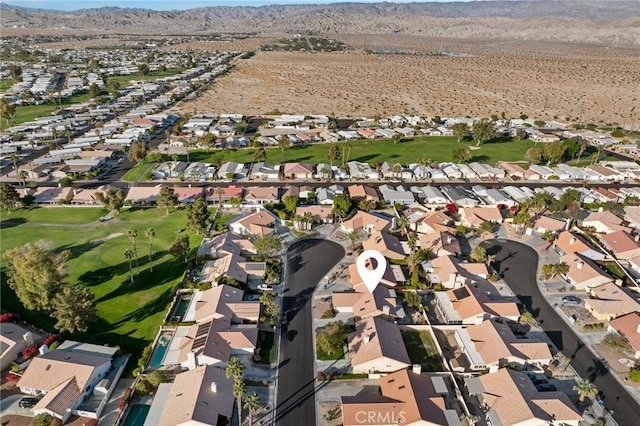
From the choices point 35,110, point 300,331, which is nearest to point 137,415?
point 300,331

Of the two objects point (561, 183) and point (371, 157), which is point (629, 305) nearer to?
point (561, 183)

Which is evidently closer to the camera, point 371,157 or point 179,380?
point 179,380

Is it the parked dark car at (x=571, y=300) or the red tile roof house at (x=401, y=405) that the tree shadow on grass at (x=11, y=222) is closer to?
A: the red tile roof house at (x=401, y=405)

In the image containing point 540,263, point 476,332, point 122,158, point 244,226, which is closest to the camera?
point 476,332

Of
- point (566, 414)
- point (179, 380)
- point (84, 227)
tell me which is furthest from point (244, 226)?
point (566, 414)

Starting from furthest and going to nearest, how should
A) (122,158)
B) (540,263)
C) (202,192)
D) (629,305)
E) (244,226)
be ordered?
(122,158) → (202,192) → (244,226) → (540,263) → (629,305)

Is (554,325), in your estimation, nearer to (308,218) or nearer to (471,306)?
(471,306)

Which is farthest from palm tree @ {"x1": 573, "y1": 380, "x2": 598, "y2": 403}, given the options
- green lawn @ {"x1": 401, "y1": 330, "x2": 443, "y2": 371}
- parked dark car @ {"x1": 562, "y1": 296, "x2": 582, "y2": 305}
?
parked dark car @ {"x1": 562, "y1": 296, "x2": 582, "y2": 305}
